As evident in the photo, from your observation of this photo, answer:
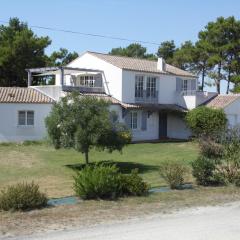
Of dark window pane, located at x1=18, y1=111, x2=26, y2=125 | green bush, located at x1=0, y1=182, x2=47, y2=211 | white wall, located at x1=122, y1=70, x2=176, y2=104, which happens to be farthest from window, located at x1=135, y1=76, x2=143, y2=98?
green bush, located at x1=0, y1=182, x2=47, y2=211

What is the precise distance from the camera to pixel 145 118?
42.1m

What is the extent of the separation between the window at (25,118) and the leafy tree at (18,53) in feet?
61.8

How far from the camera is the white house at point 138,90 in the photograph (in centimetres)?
3994

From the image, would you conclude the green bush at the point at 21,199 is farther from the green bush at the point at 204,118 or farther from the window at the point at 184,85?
the window at the point at 184,85

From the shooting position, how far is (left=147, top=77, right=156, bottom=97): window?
4228cm

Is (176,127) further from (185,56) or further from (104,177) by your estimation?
(104,177)

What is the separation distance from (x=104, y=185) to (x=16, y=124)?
22696 millimetres

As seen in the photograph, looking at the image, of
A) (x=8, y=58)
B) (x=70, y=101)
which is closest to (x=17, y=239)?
(x=70, y=101)

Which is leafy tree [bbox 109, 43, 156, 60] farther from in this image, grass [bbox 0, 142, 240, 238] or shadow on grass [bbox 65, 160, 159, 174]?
shadow on grass [bbox 65, 160, 159, 174]

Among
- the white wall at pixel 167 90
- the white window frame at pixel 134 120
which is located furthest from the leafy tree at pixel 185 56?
the white window frame at pixel 134 120

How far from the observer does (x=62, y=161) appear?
1056 inches

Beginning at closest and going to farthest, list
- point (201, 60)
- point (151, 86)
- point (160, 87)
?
point (151, 86) < point (160, 87) < point (201, 60)

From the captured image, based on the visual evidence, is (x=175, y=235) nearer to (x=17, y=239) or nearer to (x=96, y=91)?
(x=17, y=239)

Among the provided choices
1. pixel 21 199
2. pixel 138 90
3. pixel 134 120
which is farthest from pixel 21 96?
pixel 21 199
